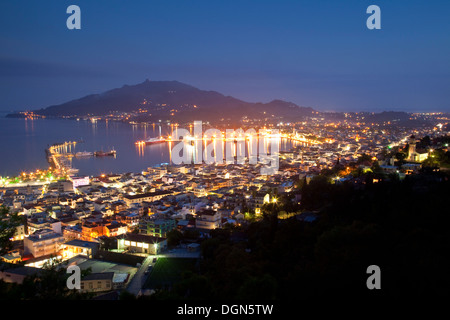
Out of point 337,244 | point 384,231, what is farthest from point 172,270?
point 384,231

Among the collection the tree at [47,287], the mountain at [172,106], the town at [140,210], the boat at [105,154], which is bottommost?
the town at [140,210]

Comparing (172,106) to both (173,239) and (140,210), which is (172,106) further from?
(173,239)

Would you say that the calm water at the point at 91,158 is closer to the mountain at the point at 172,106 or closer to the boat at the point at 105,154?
the boat at the point at 105,154

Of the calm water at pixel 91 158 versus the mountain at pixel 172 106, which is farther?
the mountain at pixel 172 106

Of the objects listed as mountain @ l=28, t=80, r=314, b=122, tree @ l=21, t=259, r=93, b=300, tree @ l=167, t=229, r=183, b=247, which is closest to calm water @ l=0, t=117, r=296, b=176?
tree @ l=167, t=229, r=183, b=247

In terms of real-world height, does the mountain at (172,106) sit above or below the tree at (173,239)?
above

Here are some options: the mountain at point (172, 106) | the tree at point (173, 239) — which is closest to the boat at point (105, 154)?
the tree at point (173, 239)

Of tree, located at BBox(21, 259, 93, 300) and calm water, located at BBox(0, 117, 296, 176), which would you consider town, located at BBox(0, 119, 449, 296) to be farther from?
calm water, located at BBox(0, 117, 296, 176)
